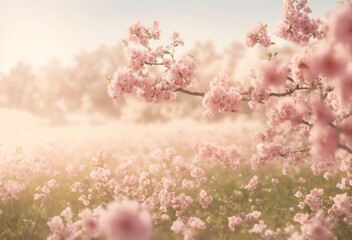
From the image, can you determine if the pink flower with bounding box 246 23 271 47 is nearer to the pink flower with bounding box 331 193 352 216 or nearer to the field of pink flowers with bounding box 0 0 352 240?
the field of pink flowers with bounding box 0 0 352 240

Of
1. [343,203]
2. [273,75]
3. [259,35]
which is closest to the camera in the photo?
[273,75]

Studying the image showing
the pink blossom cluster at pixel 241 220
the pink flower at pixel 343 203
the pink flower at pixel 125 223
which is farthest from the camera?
the pink blossom cluster at pixel 241 220

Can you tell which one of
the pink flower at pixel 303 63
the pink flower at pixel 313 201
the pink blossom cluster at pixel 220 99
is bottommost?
the pink flower at pixel 313 201

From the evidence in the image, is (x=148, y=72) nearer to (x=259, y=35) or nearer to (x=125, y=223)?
(x=259, y=35)

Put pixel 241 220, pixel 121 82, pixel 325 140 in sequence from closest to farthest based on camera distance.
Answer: pixel 325 140, pixel 121 82, pixel 241 220

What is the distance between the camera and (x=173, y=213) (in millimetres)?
10844

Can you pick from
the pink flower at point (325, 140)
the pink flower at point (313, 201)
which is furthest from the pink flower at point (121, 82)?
the pink flower at point (313, 201)

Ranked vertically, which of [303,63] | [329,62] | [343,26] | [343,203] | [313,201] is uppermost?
[343,26]

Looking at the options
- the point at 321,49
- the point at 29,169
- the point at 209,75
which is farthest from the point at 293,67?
the point at 209,75

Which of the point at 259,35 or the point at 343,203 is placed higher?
the point at 259,35

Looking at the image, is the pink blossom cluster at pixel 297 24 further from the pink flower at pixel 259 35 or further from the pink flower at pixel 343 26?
the pink flower at pixel 343 26

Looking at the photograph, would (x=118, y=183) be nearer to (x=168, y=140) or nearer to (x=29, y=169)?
(x=29, y=169)

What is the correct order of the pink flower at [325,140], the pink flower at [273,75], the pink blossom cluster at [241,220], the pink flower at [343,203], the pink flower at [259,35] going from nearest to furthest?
the pink flower at [325,140]
the pink flower at [273,75]
the pink flower at [343,203]
the pink flower at [259,35]
the pink blossom cluster at [241,220]

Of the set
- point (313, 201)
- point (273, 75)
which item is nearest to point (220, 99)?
point (273, 75)
